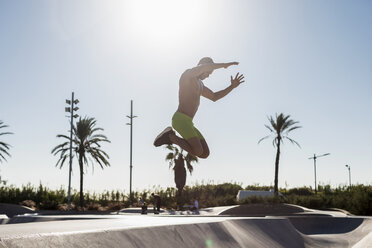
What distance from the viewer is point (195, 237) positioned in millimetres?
4324

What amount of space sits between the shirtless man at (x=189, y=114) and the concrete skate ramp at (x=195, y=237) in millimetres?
1466

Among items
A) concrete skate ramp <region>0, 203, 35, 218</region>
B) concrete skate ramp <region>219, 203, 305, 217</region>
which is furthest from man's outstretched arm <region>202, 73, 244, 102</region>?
concrete skate ramp <region>0, 203, 35, 218</region>

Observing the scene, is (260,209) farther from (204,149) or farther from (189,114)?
(189,114)

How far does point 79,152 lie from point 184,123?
2937cm

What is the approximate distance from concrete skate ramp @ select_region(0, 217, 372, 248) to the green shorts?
5.39 ft

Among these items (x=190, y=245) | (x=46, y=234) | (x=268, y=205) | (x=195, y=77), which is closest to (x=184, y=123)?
(x=195, y=77)

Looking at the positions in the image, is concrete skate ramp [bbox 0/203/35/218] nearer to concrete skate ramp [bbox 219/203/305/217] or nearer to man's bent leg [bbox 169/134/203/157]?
concrete skate ramp [bbox 219/203/305/217]

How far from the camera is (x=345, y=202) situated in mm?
23844

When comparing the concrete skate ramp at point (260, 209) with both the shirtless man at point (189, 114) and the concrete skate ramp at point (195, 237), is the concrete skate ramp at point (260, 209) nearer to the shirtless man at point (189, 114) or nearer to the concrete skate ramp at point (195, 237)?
the concrete skate ramp at point (195, 237)

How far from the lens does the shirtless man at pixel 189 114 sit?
6.55m

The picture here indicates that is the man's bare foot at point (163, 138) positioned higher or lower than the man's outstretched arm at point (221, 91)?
lower

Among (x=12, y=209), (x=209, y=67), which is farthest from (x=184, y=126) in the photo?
(x=12, y=209)

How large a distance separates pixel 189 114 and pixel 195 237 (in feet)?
9.66

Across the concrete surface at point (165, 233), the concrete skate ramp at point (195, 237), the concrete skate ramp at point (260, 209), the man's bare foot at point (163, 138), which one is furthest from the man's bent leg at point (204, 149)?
the concrete skate ramp at point (260, 209)
